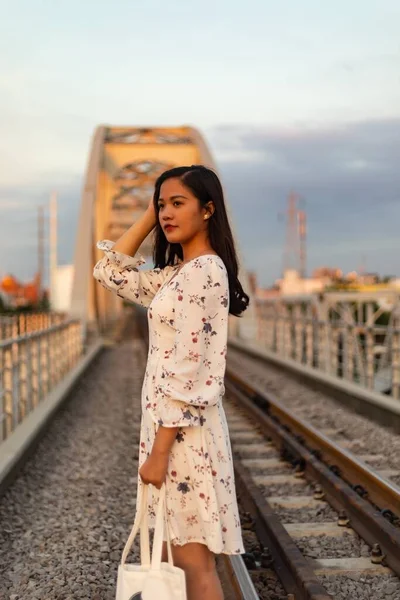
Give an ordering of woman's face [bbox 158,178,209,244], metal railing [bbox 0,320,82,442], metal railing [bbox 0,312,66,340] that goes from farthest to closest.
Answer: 1. metal railing [bbox 0,312,66,340]
2. metal railing [bbox 0,320,82,442]
3. woman's face [bbox 158,178,209,244]

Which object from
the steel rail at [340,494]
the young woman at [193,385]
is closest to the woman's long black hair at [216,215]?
the young woman at [193,385]

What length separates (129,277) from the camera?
2660 mm

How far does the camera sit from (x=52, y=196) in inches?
1682

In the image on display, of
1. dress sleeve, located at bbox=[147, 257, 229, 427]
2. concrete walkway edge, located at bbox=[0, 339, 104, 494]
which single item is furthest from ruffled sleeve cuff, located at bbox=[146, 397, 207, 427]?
concrete walkway edge, located at bbox=[0, 339, 104, 494]

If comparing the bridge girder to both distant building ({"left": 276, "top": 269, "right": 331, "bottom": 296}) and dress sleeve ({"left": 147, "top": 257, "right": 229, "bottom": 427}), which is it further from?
dress sleeve ({"left": 147, "top": 257, "right": 229, "bottom": 427})

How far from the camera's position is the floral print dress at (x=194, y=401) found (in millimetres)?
2279

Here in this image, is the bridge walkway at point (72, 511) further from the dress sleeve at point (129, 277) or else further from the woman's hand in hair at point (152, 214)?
the woman's hand in hair at point (152, 214)

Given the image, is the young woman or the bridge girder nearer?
the young woman

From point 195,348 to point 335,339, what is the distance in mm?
10115

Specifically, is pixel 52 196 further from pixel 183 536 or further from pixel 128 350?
pixel 183 536

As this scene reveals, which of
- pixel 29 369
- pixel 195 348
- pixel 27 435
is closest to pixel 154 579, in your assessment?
pixel 195 348

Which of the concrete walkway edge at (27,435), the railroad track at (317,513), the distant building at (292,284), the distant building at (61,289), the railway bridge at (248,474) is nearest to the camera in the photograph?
the railroad track at (317,513)

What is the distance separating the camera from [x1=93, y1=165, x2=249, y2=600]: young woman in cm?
228

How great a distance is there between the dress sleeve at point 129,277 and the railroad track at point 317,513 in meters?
1.47
